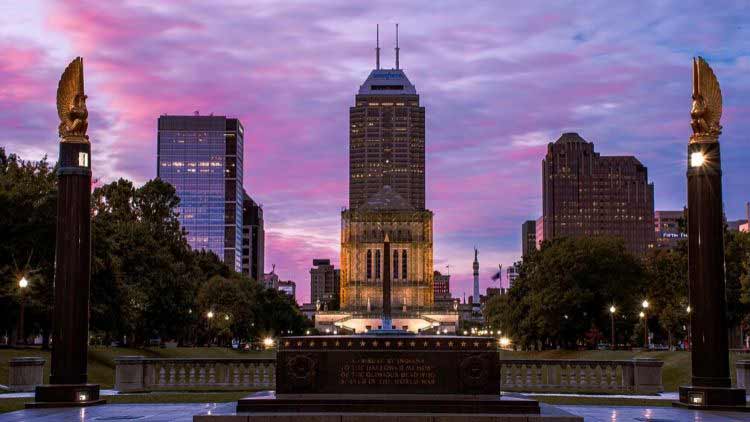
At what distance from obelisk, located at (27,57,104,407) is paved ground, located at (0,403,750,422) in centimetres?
128

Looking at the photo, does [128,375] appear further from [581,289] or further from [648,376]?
[581,289]

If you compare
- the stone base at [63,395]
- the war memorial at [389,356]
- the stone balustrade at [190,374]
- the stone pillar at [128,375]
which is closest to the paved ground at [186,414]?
the stone base at [63,395]

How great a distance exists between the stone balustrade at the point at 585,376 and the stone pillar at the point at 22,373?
17910 millimetres

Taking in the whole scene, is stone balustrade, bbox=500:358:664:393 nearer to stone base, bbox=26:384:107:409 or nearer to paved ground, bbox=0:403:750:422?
paved ground, bbox=0:403:750:422

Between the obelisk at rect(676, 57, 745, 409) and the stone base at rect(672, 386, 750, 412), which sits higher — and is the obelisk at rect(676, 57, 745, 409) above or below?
above

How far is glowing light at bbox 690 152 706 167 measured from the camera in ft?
97.3

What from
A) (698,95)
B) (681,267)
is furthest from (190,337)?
(698,95)

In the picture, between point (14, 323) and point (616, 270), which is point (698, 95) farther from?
point (616, 270)

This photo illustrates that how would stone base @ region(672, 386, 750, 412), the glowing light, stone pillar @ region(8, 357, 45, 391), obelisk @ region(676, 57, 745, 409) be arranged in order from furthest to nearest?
1. stone pillar @ region(8, 357, 45, 391)
2. the glowing light
3. obelisk @ region(676, 57, 745, 409)
4. stone base @ region(672, 386, 750, 412)

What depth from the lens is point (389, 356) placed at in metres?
22.9

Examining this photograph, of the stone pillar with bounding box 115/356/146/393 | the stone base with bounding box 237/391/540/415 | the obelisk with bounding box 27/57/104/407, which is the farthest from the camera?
the stone pillar with bounding box 115/356/146/393

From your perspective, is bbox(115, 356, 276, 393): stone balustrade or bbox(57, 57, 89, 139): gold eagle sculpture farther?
bbox(115, 356, 276, 393): stone balustrade

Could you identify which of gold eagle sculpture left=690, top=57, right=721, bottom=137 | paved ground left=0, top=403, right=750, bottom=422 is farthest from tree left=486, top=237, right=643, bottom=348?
paved ground left=0, top=403, right=750, bottom=422

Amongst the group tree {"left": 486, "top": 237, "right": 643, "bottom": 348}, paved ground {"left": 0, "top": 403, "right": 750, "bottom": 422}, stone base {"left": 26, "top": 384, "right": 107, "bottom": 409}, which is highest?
tree {"left": 486, "top": 237, "right": 643, "bottom": 348}
